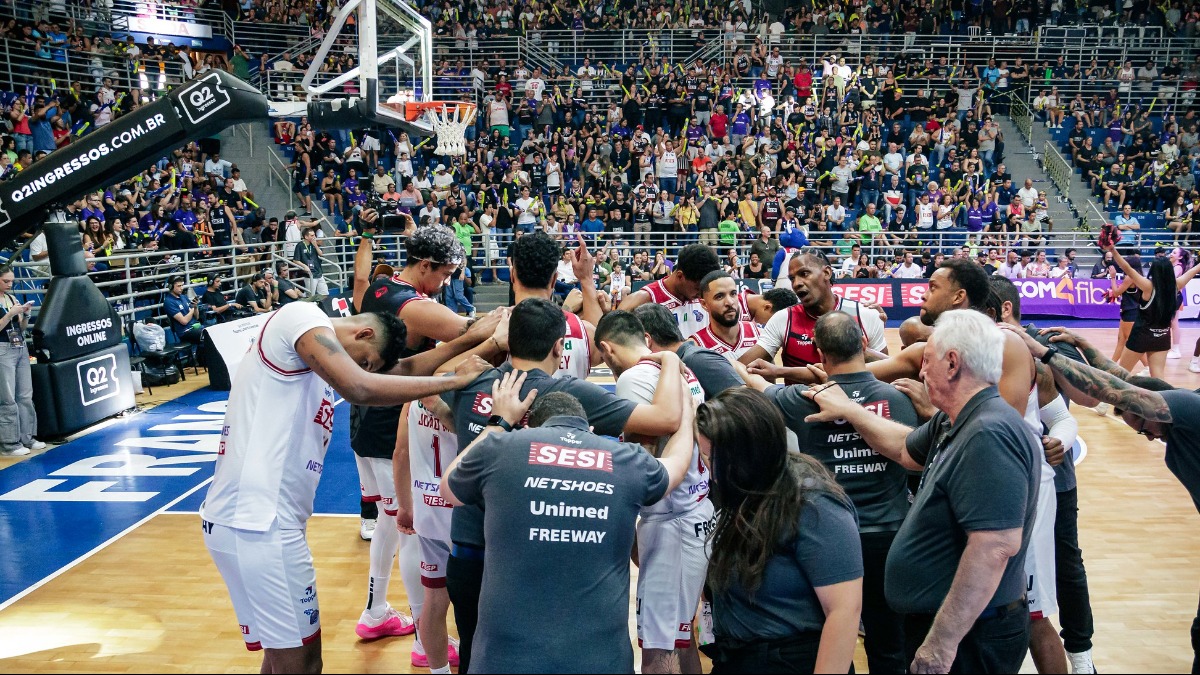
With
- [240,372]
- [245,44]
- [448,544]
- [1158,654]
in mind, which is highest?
[245,44]

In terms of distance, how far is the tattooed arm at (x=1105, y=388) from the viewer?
3674 millimetres

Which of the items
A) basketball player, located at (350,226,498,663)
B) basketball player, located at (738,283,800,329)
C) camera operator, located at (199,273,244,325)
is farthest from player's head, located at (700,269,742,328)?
camera operator, located at (199,273,244,325)

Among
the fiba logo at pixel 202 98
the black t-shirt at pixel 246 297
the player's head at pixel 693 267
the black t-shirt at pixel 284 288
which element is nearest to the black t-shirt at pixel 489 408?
the player's head at pixel 693 267

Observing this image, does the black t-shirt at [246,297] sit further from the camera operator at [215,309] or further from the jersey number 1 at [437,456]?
the jersey number 1 at [437,456]

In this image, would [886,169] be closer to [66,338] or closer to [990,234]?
[990,234]

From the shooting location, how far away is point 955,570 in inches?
121

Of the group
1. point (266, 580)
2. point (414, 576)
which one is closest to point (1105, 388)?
point (414, 576)

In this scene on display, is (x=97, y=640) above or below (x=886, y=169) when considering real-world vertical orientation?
below

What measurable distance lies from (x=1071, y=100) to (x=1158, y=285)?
1941 cm

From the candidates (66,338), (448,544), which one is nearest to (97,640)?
(448,544)

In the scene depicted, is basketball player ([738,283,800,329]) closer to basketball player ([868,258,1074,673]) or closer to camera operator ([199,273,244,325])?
basketball player ([868,258,1074,673])

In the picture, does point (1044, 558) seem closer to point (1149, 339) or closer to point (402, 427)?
point (402, 427)

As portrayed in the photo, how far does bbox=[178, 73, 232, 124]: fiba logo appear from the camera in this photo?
8961mm

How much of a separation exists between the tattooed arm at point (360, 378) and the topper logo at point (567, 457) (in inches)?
37.8
